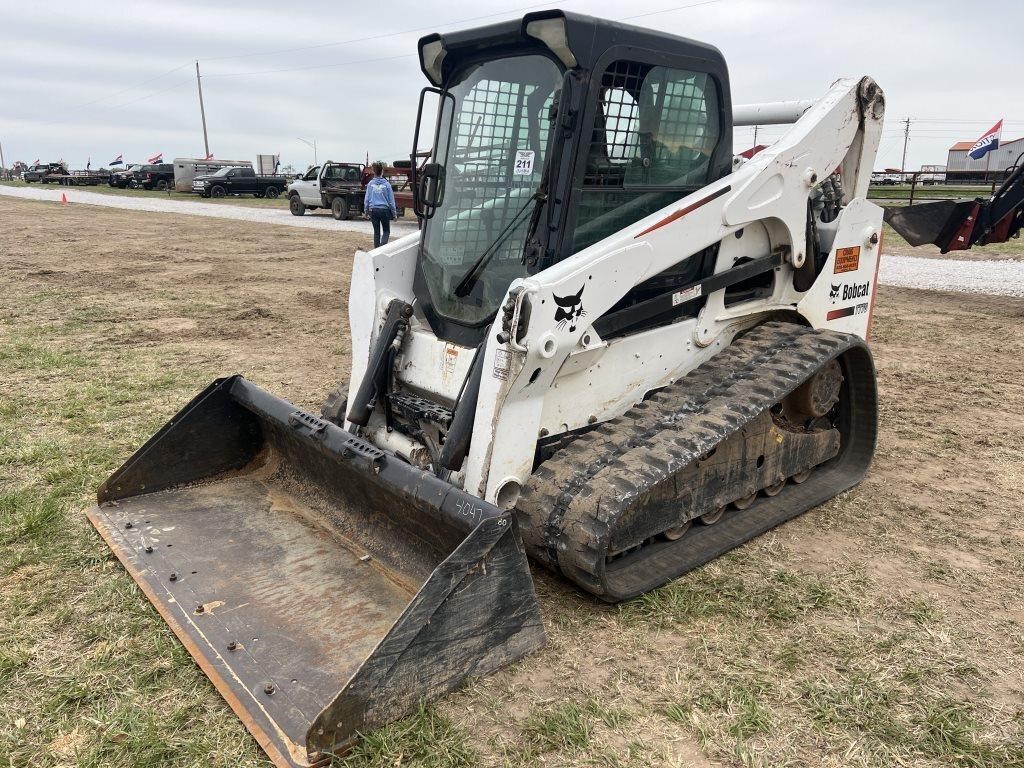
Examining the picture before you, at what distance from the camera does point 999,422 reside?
237 inches

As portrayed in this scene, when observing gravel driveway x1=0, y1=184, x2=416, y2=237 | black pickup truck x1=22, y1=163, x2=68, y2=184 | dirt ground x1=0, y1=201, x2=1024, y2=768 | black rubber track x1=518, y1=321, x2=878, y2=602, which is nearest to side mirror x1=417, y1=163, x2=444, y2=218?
black rubber track x1=518, y1=321, x2=878, y2=602

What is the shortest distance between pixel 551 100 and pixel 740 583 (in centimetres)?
238

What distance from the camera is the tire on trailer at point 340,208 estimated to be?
1001 inches

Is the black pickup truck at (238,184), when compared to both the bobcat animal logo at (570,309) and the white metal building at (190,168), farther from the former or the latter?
the bobcat animal logo at (570,309)

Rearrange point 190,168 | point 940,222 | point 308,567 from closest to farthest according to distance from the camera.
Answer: point 308,567 < point 940,222 < point 190,168

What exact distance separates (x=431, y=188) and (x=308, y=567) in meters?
2.07

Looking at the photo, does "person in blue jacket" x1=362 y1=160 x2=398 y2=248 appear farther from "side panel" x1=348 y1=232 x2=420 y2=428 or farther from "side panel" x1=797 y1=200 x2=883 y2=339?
"side panel" x1=797 y1=200 x2=883 y2=339

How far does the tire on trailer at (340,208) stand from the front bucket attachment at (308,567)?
21980 millimetres

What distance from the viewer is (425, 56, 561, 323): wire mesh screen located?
3.85 m

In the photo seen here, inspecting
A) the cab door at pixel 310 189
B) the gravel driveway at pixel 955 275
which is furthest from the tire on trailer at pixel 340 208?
the gravel driveway at pixel 955 275

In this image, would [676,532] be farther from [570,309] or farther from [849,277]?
[849,277]

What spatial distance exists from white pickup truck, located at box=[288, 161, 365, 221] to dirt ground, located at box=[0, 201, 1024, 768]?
65.4 ft

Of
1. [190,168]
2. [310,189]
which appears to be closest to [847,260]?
[310,189]

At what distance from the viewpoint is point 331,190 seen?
85.5ft
